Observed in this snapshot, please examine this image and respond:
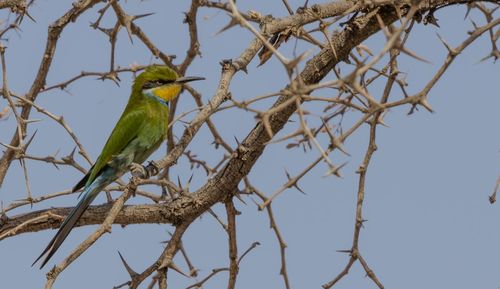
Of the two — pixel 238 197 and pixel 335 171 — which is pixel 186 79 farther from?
pixel 335 171

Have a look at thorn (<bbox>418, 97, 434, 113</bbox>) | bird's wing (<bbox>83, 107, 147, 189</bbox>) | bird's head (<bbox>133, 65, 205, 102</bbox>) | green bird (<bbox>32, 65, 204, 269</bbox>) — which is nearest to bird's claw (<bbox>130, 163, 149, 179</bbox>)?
green bird (<bbox>32, 65, 204, 269</bbox>)

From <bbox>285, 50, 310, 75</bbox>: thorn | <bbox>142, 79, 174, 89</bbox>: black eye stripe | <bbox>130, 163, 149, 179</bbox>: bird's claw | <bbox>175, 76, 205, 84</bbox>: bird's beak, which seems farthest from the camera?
<bbox>142, 79, 174, 89</bbox>: black eye stripe

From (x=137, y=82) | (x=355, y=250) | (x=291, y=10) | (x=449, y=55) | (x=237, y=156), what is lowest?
(x=355, y=250)

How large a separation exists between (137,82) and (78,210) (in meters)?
1.47

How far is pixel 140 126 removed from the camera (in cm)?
464

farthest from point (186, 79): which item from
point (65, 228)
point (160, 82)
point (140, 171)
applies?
point (65, 228)

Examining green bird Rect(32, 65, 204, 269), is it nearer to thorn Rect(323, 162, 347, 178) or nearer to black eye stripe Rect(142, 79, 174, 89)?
black eye stripe Rect(142, 79, 174, 89)

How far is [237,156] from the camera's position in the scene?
129 inches

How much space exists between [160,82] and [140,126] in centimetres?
27

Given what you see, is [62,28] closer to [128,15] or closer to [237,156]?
[128,15]

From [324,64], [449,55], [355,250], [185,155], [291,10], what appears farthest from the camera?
[185,155]

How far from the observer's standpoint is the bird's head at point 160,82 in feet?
14.5

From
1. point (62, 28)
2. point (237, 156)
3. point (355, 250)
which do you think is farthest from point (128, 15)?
point (355, 250)

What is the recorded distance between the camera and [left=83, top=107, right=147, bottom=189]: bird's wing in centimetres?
448
